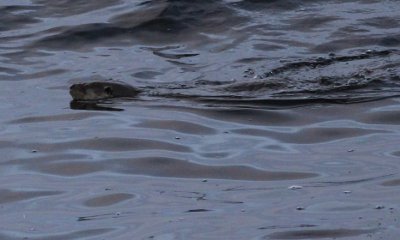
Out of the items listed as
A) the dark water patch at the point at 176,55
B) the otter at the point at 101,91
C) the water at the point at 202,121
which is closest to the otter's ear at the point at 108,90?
the otter at the point at 101,91

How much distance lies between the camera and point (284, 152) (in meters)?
7.75

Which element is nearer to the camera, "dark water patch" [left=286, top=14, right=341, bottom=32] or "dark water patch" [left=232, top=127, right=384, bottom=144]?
"dark water patch" [left=232, top=127, right=384, bottom=144]

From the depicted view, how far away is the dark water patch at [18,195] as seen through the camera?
22.1 ft

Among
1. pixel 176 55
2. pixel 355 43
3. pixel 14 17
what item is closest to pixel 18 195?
pixel 176 55

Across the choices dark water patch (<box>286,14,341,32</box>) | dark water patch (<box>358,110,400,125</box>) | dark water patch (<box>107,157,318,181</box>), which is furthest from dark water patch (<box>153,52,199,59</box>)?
dark water patch (<box>107,157,318,181</box>)

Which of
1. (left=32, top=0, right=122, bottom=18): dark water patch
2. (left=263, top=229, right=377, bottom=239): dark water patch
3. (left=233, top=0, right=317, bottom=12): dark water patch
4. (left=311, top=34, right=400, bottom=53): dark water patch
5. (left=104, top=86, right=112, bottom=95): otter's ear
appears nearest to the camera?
(left=263, top=229, right=377, bottom=239): dark water patch

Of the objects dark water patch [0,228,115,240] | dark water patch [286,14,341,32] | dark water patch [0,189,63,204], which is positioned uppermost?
dark water patch [286,14,341,32]

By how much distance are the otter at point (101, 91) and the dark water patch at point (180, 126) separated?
0.99m

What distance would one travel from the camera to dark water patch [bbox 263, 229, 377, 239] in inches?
224

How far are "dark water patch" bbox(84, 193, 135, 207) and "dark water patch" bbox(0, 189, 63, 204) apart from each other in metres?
0.32

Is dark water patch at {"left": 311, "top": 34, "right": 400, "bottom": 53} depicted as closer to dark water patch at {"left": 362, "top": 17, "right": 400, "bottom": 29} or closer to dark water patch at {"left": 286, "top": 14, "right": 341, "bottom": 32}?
A: dark water patch at {"left": 362, "top": 17, "right": 400, "bottom": 29}

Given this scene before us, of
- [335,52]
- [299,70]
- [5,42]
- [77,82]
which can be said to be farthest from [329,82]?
[5,42]

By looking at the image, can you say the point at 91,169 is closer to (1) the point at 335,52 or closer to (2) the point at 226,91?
(2) the point at 226,91

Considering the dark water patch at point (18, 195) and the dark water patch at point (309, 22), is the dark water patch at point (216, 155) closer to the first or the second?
the dark water patch at point (18, 195)
